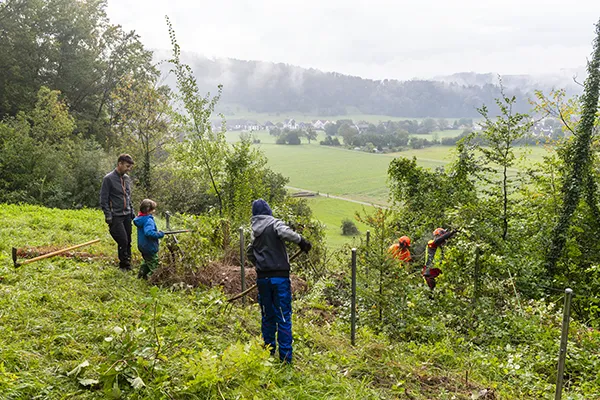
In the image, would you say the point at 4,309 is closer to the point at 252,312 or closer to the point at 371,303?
the point at 252,312

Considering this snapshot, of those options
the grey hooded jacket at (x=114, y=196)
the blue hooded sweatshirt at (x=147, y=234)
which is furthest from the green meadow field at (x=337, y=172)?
the blue hooded sweatshirt at (x=147, y=234)

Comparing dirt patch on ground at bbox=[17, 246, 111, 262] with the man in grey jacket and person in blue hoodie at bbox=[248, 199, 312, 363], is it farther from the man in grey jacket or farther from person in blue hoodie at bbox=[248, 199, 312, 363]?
person in blue hoodie at bbox=[248, 199, 312, 363]

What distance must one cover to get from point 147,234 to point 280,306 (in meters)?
3.08

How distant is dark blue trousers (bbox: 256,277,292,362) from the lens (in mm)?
4543

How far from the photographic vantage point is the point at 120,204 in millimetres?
7047

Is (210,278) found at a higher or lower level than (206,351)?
lower

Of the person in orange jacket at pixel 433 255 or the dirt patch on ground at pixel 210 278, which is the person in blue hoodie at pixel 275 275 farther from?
the person in orange jacket at pixel 433 255

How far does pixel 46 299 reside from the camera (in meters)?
5.29

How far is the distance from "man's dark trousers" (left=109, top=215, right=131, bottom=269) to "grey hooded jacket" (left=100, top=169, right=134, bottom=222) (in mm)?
122

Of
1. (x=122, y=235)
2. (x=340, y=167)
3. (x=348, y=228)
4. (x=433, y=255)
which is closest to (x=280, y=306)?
(x=122, y=235)

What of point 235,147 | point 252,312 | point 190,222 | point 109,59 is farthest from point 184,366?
point 109,59

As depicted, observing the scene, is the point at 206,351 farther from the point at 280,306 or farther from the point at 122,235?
the point at 122,235

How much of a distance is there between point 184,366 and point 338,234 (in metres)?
37.6

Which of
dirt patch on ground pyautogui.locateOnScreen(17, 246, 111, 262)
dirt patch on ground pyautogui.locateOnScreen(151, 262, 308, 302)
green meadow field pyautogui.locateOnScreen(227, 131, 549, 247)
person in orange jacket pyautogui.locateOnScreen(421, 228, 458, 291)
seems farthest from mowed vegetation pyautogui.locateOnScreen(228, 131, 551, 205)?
dirt patch on ground pyautogui.locateOnScreen(17, 246, 111, 262)
